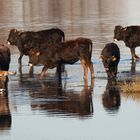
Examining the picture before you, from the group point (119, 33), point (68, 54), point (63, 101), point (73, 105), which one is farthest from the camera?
point (119, 33)

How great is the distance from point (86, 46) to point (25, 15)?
32.3 meters

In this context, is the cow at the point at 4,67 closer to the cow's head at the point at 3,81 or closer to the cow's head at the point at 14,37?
the cow's head at the point at 3,81

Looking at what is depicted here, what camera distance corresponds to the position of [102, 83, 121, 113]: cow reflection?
66.1ft

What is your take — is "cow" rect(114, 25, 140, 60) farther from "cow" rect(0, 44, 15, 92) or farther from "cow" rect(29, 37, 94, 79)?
"cow" rect(0, 44, 15, 92)

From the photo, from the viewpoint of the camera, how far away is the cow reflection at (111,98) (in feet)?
66.1

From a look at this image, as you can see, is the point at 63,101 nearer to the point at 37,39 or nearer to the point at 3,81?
the point at 3,81

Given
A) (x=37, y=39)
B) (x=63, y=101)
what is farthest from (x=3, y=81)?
(x=37, y=39)

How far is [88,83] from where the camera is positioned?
24547 millimetres

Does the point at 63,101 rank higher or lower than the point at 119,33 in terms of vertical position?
lower

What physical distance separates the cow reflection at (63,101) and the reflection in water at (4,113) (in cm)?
68

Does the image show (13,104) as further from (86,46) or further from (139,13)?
(139,13)

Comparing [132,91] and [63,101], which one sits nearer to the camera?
[63,101]

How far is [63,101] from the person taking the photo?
70.1ft

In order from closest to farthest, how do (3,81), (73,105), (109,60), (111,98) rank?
(73,105) → (111,98) → (3,81) → (109,60)
